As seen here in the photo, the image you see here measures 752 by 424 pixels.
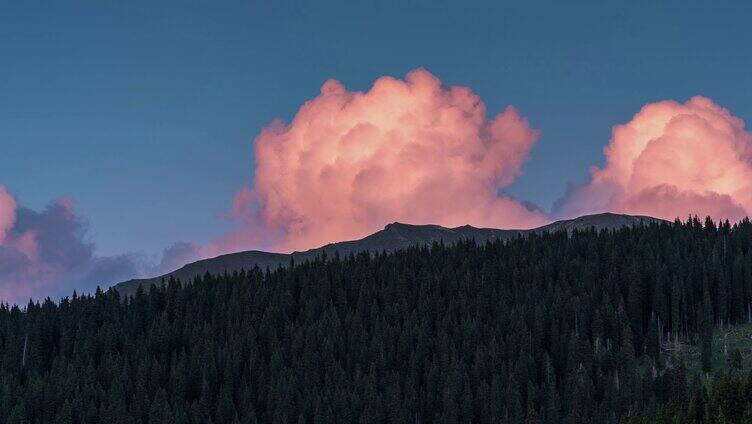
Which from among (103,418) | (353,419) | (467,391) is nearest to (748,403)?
(467,391)

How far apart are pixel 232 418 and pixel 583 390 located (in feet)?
237

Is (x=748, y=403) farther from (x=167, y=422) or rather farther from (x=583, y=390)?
(x=167, y=422)

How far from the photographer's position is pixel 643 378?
194 meters

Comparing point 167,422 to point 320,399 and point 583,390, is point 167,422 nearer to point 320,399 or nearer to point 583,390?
point 320,399

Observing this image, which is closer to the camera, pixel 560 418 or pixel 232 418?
pixel 560 418

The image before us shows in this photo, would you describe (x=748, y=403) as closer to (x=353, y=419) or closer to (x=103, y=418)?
(x=353, y=419)

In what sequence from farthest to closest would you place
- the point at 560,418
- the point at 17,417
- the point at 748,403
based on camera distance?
the point at 17,417 → the point at 560,418 → the point at 748,403

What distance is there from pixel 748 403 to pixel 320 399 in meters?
80.6

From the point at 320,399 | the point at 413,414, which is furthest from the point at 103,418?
the point at 413,414


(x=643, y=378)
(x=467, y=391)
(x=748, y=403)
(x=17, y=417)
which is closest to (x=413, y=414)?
(x=467, y=391)

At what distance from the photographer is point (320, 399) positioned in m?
190

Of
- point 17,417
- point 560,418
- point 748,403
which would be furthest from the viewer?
point 17,417

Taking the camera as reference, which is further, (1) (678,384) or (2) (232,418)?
(2) (232,418)

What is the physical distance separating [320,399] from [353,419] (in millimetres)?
9660
